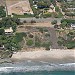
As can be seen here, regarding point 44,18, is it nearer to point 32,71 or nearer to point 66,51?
point 66,51

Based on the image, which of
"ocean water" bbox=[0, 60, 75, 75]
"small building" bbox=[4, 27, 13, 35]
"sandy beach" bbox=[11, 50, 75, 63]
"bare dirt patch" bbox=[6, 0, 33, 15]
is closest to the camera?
"ocean water" bbox=[0, 60, 75, 75]

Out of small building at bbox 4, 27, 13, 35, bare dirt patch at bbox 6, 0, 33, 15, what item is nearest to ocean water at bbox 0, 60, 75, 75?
small building at bbox 4, 27, 13, 35

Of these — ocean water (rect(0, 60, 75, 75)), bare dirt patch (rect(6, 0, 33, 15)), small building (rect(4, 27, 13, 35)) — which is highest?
bare dirt patch (rect(6, 0, 33, 15))

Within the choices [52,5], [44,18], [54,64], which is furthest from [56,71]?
[52,5]

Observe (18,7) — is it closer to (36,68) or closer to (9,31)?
(9,31)

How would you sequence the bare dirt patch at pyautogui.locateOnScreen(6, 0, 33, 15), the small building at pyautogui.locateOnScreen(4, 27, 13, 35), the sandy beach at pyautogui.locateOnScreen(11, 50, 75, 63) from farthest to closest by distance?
the bare dirt patch at pyautogui.locateOnScreen(6, 0, 33, 15) < the small building at pyautogui.locateOnScreen(4, 27, 13, 35) < the sandy beach at pyautogui.locateOnScreen(11, 50, 75, 63)

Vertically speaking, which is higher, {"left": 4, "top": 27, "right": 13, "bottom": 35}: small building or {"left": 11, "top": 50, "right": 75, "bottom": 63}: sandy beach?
{"left": 4, "top": 27, "right": 13, "bottom": 35}: small building

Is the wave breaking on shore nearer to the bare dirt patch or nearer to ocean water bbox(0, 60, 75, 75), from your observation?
ocean water bbox(0, 60, 75, 75)
